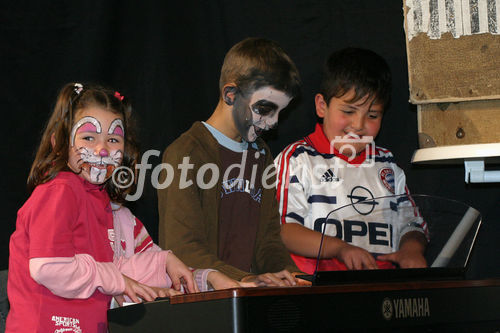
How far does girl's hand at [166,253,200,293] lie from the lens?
1.71m

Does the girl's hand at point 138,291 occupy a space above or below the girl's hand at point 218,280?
below

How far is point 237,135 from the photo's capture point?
2.15 meters

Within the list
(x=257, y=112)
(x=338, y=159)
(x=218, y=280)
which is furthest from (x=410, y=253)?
(x=338, y=159)

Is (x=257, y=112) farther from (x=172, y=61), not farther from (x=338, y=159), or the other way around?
(x=172, y=61)

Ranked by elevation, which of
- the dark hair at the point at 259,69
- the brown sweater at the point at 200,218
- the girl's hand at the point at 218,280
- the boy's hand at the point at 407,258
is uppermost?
the dark hair at the point at 259,69

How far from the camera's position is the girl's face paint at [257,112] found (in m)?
2.10

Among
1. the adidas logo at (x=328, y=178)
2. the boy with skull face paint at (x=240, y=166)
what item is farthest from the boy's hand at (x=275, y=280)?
the adidas logo at (x=328, y=178)

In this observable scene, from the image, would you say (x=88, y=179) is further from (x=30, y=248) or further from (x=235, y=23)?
(x=235, y=23)

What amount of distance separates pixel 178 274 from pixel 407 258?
64 cm

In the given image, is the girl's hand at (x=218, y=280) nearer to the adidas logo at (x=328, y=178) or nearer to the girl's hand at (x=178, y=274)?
the girl's hand at (x=178, y=274)

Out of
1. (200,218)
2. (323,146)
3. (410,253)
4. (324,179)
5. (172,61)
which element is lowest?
(410,253)

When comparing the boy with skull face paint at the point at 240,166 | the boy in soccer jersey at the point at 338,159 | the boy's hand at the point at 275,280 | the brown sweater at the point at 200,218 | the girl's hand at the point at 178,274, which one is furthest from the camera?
the boy in soccer jersey at the point at 338,159

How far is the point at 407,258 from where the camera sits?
4.44 ft

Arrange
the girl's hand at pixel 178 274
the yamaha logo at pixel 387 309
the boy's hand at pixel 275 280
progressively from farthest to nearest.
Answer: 1. the girl's hand at pixel 178 274
2. the boy's hand at pixel 275 280
3. the yamaha logo at pixel 387 309
